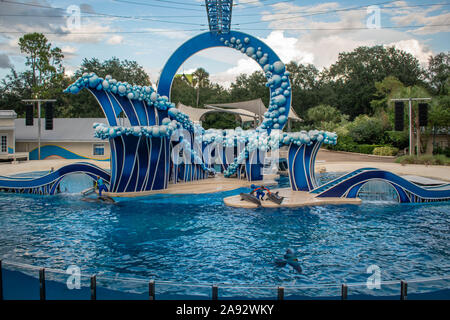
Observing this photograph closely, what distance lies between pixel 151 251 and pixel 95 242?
5.67 ft

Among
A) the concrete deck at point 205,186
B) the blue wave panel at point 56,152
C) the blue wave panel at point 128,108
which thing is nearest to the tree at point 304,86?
the blue wave panel at point 56,152

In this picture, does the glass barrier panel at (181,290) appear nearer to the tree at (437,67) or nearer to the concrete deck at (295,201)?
the concrete deck at (295,201)

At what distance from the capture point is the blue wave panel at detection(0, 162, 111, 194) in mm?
17109

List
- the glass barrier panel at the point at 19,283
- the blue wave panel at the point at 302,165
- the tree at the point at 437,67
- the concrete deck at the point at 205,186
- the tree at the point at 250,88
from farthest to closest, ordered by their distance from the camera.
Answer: the tree at the point at 250,88 → the tree at the point at 437,67 → the concrete deck at the point at 205,186 → the blue wave panel at the point at 302,165 → the glass barrier panel at the point at 19,283

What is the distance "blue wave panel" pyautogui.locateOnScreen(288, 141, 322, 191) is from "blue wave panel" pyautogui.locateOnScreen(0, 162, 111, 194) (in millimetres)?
7984

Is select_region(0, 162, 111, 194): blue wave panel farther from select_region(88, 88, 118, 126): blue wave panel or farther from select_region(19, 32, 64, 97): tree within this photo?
select_region(19, 32, 64, 97): tree

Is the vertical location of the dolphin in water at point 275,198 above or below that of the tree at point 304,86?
below

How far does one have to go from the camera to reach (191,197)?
16906 millimetres

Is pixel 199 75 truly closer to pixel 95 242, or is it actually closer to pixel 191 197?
pixel 191 197

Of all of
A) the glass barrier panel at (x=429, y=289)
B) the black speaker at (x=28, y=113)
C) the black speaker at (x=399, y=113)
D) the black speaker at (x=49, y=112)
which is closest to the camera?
the glass barrier panel at (x=429, y=289)

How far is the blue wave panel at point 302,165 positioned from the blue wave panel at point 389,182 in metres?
1.38

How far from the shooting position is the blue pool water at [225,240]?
820 cm

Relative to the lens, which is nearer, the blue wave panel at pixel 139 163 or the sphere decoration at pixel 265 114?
the blue wave panel at pixel 139 163
